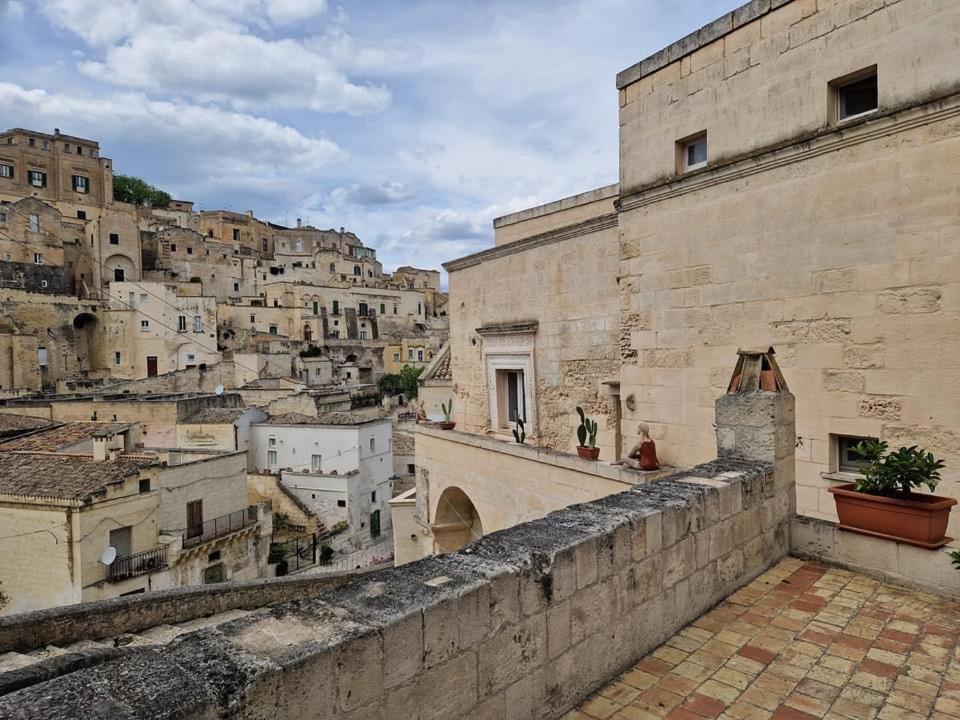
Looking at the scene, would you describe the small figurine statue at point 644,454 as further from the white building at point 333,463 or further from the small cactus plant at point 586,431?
the white building at point 333,463

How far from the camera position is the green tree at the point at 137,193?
74.5 meters

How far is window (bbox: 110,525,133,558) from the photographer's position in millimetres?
16950

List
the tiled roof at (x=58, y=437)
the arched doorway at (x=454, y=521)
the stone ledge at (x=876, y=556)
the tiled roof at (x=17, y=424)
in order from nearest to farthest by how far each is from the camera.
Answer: the stone ledge at (x=876, y=556) < the arched doorway at (x=454, y=521) < the tiled roof at (x=58, y=437) < the tiled roof at (x=17, y=424)

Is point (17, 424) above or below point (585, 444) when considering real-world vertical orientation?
below

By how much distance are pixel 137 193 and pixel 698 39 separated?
281ft

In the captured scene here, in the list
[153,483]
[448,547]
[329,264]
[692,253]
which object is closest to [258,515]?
[153,483]

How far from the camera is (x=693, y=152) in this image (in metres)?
7.71

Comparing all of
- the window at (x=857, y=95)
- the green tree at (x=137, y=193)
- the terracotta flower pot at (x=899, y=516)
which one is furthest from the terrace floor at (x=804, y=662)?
the green tree at (x=137, y=193)

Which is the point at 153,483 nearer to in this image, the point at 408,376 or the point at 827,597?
the point at 827,597

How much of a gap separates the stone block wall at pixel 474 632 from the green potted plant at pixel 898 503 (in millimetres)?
1015

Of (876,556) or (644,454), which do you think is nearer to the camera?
(876,556)

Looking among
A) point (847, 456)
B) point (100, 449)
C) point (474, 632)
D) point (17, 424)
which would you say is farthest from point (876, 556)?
point (17, 424)

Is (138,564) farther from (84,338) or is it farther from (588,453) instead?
(84,338)

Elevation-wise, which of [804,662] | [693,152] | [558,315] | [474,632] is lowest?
[804,662]
